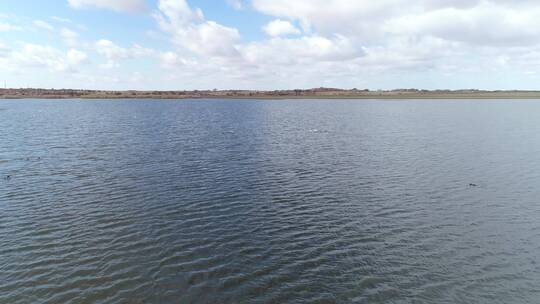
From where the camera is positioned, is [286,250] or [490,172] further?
[490,172]

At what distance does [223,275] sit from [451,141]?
180 feet

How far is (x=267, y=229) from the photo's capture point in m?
22.0

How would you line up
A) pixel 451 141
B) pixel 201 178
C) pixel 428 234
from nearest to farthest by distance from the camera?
pixel 428 234 < pixel 201 178 < pixel 451 141

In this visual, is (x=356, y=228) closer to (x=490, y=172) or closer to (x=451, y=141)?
(x=490, y=172)

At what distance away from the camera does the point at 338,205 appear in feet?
86.3

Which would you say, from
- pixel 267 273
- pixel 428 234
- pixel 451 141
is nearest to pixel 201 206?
pixel 267 273

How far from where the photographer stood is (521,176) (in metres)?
35.0

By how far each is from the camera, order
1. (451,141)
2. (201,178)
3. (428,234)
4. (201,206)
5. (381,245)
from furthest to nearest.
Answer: (451,141), (201,178), (201,206), (428,234), (381,245)

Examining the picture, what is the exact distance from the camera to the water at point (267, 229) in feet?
51.8

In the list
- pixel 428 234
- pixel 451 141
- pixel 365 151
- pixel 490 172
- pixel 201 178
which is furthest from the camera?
pixel 451 141

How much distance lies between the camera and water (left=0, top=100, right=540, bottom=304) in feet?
51.8

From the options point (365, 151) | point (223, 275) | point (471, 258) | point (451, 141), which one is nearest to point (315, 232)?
point (223, 275)

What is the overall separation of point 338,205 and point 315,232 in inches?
218

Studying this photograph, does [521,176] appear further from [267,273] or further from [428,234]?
[267,273]
